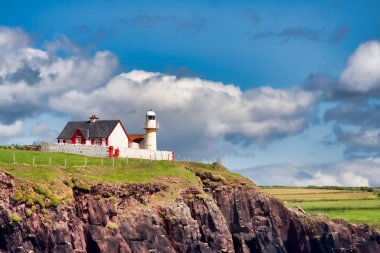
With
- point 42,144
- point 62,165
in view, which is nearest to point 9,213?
point 62,165

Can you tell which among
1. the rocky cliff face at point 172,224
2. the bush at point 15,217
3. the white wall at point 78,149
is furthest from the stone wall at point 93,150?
the bush at point 15,217

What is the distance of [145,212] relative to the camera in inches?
4040

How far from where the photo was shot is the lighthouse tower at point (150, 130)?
138m

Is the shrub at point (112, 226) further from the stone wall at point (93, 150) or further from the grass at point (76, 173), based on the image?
the stone wall at point (93, 150)

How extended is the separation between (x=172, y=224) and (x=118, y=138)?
107ft

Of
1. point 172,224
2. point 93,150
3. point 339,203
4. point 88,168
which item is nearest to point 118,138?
point 93,150

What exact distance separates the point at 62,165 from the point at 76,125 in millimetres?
25784

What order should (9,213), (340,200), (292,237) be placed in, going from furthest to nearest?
(340,200) < (292,237) < (9,213)

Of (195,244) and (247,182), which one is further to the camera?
(247,182)

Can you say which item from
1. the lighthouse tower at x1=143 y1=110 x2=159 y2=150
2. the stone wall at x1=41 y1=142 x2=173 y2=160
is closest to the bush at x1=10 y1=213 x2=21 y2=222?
the stone wall at x1=41 y1=142 x2=173 y2=160

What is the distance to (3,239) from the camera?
91750 mm

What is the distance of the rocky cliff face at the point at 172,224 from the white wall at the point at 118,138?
64.5ft

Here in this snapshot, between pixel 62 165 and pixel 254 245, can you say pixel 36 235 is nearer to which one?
pixel 62 165

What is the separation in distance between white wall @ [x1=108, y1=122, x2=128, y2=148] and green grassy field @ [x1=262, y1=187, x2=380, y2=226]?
31.3 metres
